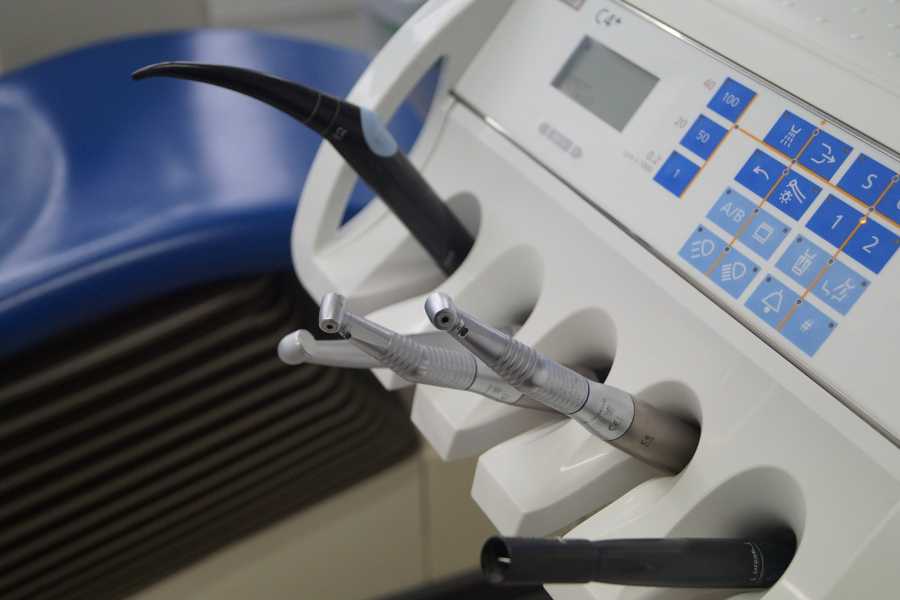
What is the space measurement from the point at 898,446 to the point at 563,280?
0.54 ft

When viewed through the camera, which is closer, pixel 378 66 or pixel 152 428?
pixel 378 66

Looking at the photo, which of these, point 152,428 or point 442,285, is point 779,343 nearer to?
point 442,285

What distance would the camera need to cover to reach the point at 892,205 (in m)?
0.34

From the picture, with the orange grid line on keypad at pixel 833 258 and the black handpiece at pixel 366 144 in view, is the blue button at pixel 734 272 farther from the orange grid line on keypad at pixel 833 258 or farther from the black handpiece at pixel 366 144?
the black handpiece at pixel 366 144

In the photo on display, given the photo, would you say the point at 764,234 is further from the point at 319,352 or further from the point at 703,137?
the point at 319,352

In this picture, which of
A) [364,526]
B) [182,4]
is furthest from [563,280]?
[182,4]

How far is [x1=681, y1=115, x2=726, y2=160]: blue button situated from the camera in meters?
0.39

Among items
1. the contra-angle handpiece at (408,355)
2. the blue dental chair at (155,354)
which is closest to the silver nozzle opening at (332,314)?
the contra-angle handpiece at (408,355)

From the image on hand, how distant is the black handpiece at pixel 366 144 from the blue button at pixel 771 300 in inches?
6.6

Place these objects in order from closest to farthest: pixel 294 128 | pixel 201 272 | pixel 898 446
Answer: pixel 898 446 → pixel 201 272 → pixel 294 128

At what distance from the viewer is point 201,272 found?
0.58 meters

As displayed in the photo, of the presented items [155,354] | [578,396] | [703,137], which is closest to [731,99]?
[703,137]

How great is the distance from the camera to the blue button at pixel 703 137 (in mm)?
388

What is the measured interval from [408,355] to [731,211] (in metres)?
0.16
